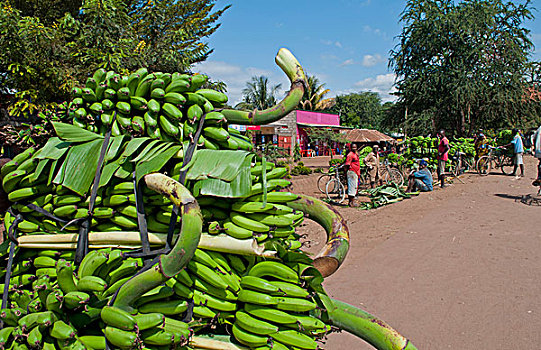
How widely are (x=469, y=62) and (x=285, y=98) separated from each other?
29.1 m

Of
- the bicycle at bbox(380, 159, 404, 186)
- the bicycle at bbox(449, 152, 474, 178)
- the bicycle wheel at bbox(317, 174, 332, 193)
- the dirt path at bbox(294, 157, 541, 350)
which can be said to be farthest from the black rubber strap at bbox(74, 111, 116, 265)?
the bicycle at bbox(449, 152, 474, 178)

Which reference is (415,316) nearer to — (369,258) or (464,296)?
(464,296)

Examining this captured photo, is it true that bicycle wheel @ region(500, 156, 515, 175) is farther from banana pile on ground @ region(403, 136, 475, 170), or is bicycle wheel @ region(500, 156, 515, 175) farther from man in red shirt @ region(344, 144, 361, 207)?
man in red shirt @ region(344, 144, 361, 207)

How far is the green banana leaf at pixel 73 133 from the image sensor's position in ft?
5.45

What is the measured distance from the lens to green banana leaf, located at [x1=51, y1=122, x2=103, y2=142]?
5.45ft

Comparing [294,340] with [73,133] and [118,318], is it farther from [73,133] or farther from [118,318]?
[73,133]

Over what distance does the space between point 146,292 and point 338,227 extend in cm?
97

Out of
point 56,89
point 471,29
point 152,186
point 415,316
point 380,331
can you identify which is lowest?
point 415,316

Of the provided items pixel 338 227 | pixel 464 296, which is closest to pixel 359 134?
pixel 464 296

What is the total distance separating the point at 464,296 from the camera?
412cm

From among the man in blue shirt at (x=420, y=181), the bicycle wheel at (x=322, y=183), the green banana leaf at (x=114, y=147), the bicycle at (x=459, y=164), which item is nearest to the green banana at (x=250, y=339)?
the green banana leaf at (x=114, y=147)

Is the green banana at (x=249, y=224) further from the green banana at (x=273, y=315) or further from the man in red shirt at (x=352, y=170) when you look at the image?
the man in red shirt at (x=352, y=170)

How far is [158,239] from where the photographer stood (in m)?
1.52

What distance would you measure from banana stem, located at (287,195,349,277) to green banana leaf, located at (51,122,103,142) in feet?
3.54
